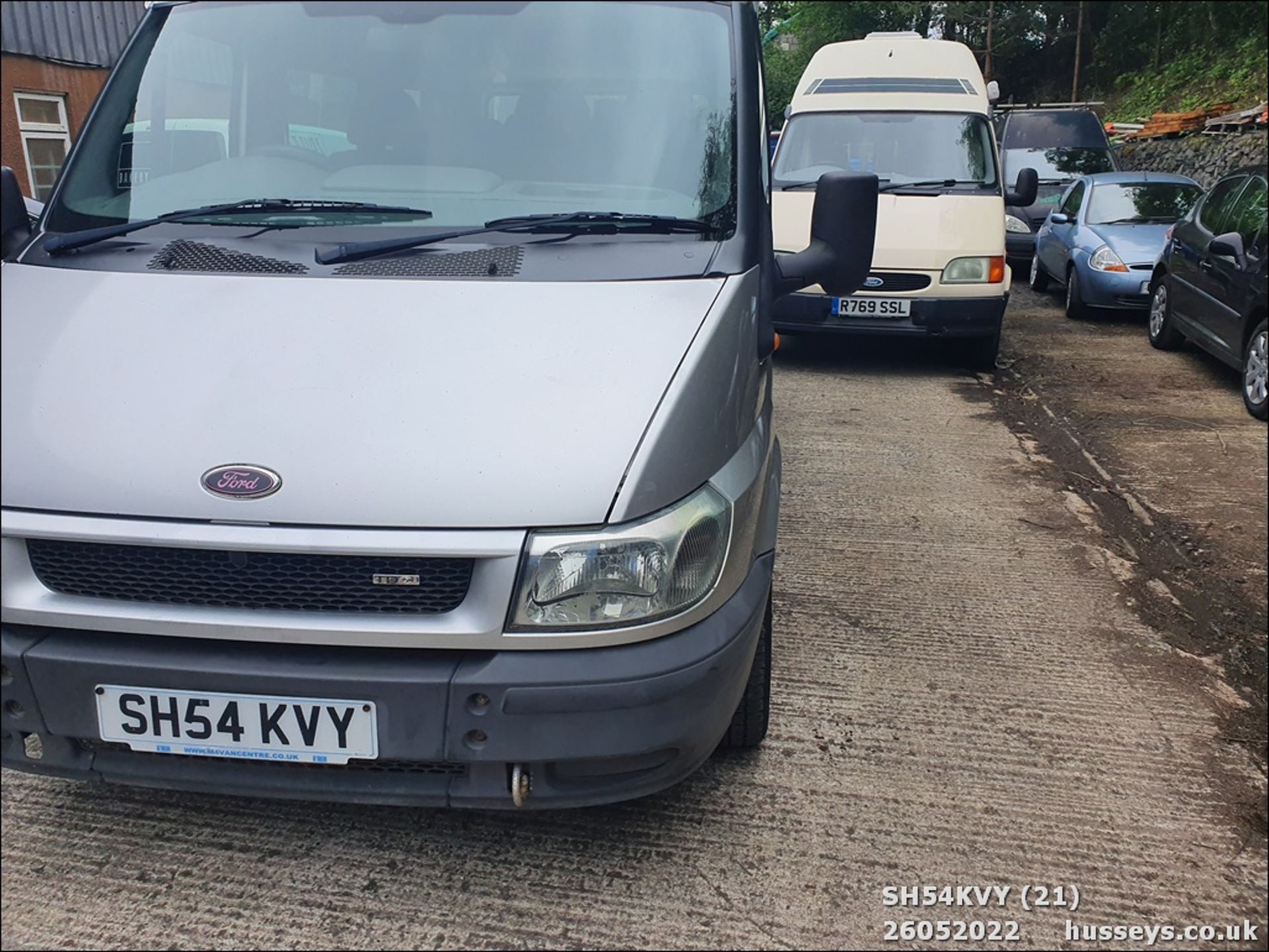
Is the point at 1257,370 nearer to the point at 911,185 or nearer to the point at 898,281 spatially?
the point at 898,281

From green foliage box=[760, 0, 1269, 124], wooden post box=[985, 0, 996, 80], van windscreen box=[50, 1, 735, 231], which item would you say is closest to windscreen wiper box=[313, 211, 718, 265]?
van windscreen box=[50, 1, 735, 231]

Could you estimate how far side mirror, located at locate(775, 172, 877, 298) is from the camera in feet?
9.65

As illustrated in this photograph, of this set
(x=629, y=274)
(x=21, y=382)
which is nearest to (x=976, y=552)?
(x=629, y=274)

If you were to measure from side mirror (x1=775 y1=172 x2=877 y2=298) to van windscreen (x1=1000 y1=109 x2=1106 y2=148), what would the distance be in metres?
9.83

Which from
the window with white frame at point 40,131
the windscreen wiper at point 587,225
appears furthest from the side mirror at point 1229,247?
the window with white frame at point 40,131

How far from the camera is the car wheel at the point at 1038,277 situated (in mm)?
12594

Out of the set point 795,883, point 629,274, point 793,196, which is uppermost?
point 629,274

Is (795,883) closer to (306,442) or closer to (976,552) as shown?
(306,442)

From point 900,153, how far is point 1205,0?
5.38m

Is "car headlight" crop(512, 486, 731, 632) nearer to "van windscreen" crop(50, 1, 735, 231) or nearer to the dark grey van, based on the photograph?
"van windscreen" crop(50, 1, 735, 231)

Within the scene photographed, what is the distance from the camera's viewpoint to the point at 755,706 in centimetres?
281

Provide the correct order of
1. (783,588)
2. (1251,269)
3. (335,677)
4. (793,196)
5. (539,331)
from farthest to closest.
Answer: (793,196) < (1251,269) < (783,588) < (539,331) < (335,677)

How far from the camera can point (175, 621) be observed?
6.61 ft

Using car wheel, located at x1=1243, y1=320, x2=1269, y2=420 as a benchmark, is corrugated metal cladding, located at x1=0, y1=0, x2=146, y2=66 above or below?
above
